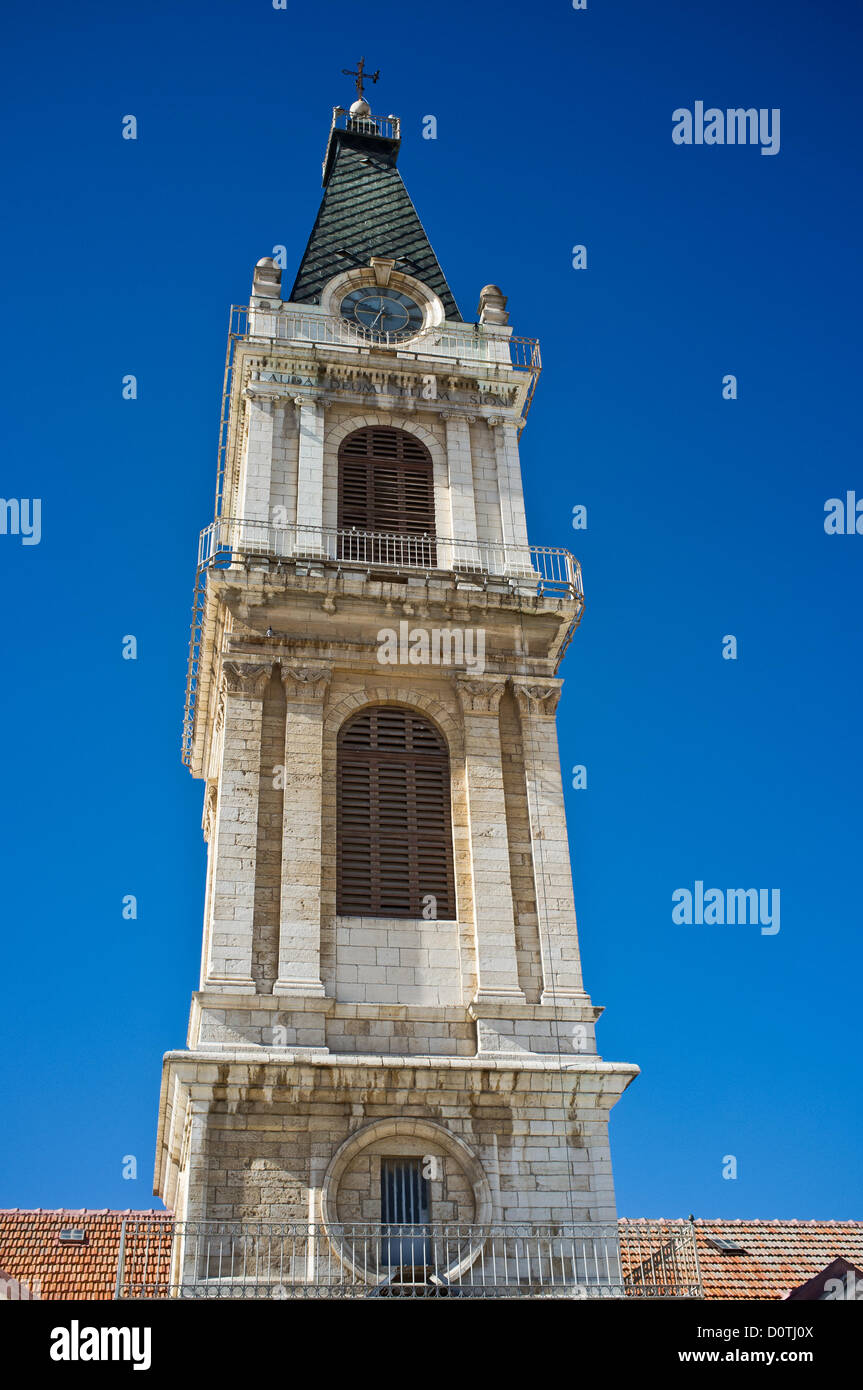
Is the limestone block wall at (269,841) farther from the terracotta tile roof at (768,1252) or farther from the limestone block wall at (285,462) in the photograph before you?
the terracotta tile roof at (768,1252)

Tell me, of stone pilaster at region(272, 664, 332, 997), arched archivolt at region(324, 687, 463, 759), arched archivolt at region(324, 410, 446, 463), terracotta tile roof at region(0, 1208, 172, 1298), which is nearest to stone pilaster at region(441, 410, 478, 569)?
arched archivolt at region(324, 410, 446, 463)

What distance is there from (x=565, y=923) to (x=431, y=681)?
4.76 m

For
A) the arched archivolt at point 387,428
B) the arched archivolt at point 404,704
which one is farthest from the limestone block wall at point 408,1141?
the arched archivolt at point 387,428

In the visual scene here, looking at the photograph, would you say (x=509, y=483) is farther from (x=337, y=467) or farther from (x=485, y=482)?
(x=337, y=467)

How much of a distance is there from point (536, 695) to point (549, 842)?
106 inches

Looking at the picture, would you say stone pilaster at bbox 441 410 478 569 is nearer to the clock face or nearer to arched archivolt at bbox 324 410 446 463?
arched archivolt at bbox 324 410 446 463

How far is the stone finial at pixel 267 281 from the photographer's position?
1085 inches

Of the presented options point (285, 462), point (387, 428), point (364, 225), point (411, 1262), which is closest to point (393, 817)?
point (411, 1262)

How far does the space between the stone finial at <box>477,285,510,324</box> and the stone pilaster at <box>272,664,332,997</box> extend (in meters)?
10.3

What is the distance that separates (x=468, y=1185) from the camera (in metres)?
18.0

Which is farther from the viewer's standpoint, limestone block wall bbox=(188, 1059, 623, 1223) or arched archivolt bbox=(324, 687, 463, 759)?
arched archivolt bbox=(324, 687, 463, 759)

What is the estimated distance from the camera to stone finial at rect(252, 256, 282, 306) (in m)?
27.5
